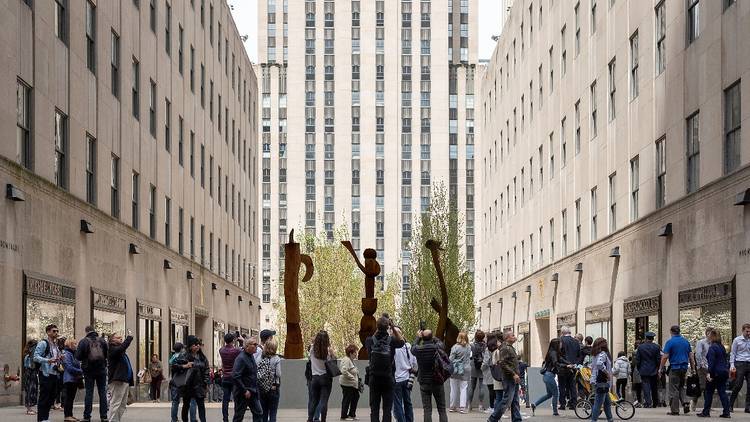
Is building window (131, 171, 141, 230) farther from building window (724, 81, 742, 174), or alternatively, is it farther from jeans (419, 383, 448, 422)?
jeans (419, 383, 448, 422)

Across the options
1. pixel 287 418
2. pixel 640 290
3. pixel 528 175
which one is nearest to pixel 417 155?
pixel 528 175

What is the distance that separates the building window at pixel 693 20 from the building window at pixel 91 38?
16.6 metres

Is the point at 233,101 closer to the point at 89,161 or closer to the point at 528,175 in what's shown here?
the point at 528,175

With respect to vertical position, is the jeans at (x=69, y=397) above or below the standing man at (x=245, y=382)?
below

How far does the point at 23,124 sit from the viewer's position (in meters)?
26.8

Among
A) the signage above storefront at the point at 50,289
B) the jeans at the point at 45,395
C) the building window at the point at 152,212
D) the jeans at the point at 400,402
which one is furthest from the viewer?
the building window at the point at 152,212

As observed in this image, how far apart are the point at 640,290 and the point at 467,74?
313ft

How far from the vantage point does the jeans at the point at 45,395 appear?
19566 mm

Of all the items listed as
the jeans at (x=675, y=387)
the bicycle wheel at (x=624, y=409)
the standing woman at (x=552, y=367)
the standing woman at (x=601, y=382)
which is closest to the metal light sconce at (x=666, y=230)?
the jeans at (x=675, y=387)

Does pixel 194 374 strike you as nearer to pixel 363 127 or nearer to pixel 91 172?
pixel 91 172

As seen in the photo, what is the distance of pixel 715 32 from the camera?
27875mm

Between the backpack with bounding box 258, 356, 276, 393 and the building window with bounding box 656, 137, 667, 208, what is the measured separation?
1772 centimetres

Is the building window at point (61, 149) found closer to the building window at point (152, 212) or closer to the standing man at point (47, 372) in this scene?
the standing man at point (47, 372)

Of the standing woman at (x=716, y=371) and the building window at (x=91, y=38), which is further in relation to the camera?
the building window at (x=91, y=38)
